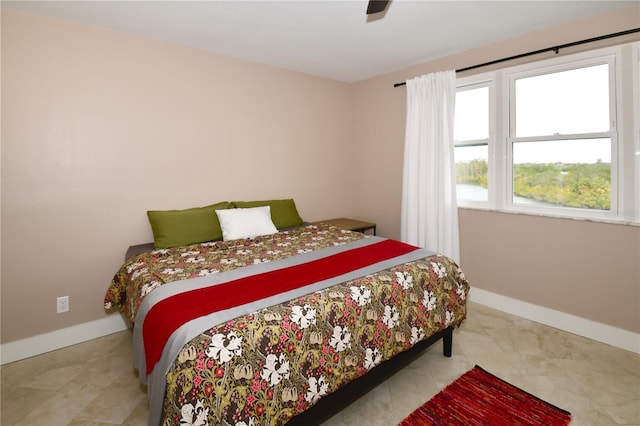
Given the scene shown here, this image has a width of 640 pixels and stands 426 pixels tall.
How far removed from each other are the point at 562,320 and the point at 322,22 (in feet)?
10.1

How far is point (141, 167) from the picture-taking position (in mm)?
2787

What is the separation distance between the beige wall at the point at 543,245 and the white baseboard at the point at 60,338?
302cm

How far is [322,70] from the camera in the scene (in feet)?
12.2

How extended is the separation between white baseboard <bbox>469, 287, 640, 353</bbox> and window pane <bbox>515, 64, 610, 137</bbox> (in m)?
1.50

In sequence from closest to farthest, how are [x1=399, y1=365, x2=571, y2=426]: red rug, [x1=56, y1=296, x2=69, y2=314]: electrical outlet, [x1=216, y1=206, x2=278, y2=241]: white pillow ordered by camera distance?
[x1=399, y1=365, x2=571, y2=426]: red rug
[x1=56, y1=296, x2=69, y2=314]: electrical outlet
[x1=216, y1=206, x2=278, y2=241]: white pillow

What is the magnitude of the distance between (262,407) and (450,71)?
322cm

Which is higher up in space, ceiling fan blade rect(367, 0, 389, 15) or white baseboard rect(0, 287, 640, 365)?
ceiling fan blade rect(367, 0, 389, 15)

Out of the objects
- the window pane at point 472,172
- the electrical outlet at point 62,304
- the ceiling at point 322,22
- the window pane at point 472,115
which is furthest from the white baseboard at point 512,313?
the ceiling at point 322,22

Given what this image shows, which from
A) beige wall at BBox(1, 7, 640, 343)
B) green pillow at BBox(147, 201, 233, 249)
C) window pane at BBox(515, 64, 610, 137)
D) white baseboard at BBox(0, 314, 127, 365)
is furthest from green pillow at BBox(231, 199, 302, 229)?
window pane at BBox(515, 64, 610, 137)

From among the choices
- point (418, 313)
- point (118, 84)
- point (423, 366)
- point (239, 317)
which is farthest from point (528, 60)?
point (118, 84)

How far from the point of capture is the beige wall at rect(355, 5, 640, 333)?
2.42 metres

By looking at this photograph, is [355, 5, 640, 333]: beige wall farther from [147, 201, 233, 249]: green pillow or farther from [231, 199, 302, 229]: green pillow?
[147, 201, 233, 249]: green pillow

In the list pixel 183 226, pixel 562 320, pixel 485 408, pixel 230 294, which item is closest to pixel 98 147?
pixel 183 226

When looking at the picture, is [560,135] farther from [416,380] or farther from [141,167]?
[141,167]
